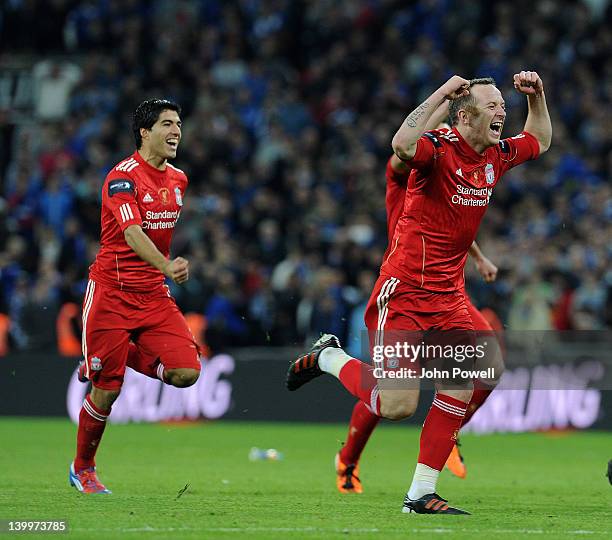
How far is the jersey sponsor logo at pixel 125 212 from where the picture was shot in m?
9.34

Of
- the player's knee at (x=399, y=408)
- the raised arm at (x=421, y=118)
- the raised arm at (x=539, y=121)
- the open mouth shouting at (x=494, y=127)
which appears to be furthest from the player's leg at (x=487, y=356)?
the raised arm at (x=421, y=118)

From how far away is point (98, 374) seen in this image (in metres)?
9.62

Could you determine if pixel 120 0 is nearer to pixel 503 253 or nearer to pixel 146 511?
pixel 503 253

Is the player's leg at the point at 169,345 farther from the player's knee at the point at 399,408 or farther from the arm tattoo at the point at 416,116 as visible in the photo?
the arm tattoo at the point at 416,116

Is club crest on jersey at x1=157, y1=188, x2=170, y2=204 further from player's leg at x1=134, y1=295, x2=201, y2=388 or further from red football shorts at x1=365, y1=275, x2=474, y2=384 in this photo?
red football shorts at x1=365, y1=275, x2=474, y2=384

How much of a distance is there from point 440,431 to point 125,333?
2.51 metres

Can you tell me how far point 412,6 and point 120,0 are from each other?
202 inches

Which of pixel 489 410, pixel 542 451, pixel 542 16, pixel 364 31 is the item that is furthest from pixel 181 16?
pixel 542 451

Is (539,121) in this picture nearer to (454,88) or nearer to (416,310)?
(454,88)

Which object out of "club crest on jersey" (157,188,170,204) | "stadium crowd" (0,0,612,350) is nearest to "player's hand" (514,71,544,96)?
"club crest on jersey" (157,188,170,204)

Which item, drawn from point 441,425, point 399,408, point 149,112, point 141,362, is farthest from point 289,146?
point 441,425

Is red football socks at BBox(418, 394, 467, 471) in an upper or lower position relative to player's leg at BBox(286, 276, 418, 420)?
lower

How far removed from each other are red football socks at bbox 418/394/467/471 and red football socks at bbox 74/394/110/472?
2.43m

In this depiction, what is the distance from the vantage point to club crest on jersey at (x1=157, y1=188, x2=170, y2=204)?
972cm
